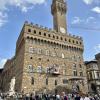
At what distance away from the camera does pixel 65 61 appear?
154ft

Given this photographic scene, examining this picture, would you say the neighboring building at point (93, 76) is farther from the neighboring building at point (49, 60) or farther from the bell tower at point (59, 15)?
the bell tower at point (59, 15)

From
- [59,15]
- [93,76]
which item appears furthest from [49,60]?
[93,76]

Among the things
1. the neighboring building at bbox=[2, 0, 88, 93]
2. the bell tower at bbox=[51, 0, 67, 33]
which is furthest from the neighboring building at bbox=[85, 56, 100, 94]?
the bell tower at bbox=[51, 0, 67, 33]

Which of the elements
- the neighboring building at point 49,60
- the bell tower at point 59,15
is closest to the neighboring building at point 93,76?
the neighboring building at point 49,60

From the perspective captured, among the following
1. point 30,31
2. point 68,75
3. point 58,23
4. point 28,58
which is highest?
point 58,23

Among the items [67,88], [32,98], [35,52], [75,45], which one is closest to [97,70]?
[75,45]

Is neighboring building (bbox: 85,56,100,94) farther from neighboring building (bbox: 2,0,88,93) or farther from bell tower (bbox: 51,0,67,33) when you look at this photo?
bell tower (bbox: 51,0,67,33)

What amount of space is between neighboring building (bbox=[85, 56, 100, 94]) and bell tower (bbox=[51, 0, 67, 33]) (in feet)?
49.6

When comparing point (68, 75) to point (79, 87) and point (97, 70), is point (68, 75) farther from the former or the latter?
point (97, 70)

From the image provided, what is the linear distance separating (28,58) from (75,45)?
624 inches

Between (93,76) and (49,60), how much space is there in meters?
18.6

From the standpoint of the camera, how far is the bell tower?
170 feet

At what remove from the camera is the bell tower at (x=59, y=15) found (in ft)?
170

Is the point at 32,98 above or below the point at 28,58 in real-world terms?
below
